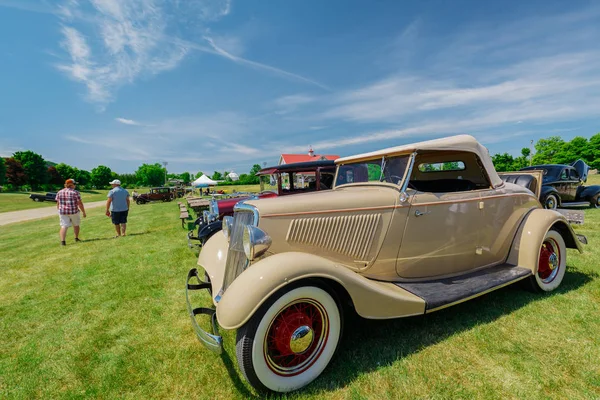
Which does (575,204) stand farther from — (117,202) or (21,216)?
(21,216)

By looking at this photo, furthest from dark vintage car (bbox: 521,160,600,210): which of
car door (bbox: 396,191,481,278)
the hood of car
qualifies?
the hood of car

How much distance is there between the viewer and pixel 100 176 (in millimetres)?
81438

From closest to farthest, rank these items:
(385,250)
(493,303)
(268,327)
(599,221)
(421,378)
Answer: (268,327)
(421,378)
(385,250)
(493,303)
(599,221)

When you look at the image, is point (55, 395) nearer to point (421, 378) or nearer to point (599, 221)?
point (421, 378)

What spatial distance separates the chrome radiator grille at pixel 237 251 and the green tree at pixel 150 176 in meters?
108

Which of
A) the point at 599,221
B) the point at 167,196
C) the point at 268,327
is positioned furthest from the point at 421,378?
the point at 167,196

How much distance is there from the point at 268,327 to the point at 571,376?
2.38 meters

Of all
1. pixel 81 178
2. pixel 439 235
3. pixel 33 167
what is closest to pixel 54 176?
pixel 33 167

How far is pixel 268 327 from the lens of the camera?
6.76 ft

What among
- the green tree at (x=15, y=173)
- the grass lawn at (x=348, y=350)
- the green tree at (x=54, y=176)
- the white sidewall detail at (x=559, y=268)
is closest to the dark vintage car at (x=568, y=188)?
the grass lawn at (x=348, y=350)

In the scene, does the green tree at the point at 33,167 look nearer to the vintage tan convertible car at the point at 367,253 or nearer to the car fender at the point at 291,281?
the vintage tan convertible car at the point at 367,253

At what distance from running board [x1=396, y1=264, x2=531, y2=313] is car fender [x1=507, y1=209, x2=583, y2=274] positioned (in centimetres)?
12

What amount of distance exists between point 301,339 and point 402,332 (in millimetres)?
1282

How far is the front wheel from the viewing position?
2012 millimetres
